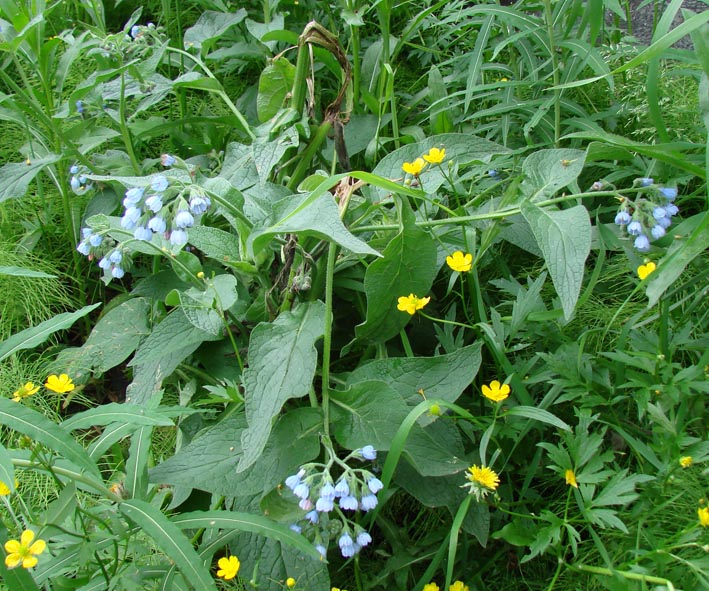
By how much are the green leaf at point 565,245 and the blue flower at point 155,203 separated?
0.73 m

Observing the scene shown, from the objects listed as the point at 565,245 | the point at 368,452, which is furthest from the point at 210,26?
the point at 368,452

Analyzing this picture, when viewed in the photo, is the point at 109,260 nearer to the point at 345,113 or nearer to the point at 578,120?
the point at 345,113

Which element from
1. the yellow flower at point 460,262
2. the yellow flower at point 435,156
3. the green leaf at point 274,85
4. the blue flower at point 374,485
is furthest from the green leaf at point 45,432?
the green leaf at point 274,85

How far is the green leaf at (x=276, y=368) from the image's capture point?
1216 mm

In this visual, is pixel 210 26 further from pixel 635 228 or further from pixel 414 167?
pixel 635 228

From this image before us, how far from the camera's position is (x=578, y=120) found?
1847 millimetres

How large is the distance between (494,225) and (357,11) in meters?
0.98

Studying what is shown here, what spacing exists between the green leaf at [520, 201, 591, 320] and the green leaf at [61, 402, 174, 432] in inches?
28.6

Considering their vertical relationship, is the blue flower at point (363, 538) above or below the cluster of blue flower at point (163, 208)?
below

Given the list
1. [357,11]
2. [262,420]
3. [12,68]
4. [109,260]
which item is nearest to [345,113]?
[357,11]

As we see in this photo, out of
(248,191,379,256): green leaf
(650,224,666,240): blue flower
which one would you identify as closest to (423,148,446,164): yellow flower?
(248,191,379,256): green leaf

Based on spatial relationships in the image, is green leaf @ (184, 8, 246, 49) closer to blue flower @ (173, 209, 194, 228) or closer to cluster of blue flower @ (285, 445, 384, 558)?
blue flower @ (173, 209, 194, 228)

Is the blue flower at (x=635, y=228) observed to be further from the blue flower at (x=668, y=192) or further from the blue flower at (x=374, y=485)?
the blue flower at (x=374, y=485)

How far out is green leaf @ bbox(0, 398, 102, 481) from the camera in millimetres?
1066
